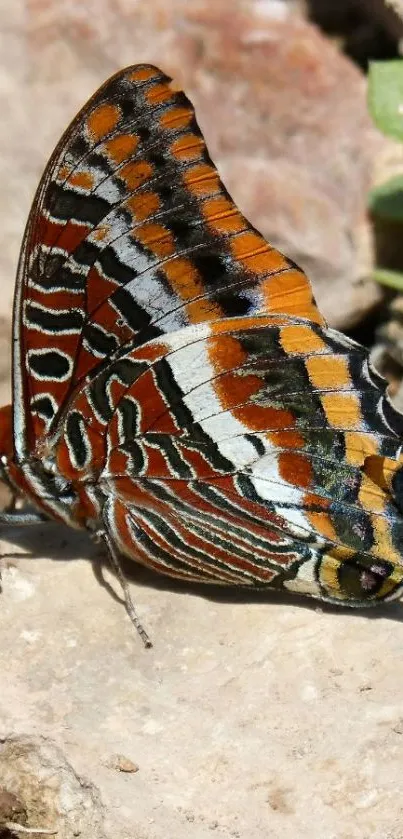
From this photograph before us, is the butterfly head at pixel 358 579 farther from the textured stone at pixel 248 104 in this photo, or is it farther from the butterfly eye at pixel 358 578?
the textured stone at pixel 248 104

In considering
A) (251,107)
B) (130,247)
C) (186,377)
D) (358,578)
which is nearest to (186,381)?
(186,377)

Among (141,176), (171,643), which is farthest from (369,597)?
(141,176)

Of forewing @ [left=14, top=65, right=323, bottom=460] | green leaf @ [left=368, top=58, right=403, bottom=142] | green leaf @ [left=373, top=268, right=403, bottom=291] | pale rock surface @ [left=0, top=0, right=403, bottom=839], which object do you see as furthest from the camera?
green leaf @ [left=373, top=268, right=403, bottom=291]

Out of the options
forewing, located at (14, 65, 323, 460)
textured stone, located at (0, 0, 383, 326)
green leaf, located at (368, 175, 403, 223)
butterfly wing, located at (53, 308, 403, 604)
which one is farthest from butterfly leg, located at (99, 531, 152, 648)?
green leaf, located at (368, 175, 403, 223)

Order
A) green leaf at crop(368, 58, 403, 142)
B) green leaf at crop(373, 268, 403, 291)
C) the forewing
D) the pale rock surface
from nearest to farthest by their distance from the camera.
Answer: the pale rock surface → the forewing → green leaf at crop(368, 58, 403, 142) → green leaf at crop(373, 268, 403, 291)

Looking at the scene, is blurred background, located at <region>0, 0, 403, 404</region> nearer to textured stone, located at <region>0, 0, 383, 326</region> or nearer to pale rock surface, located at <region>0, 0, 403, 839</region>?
textured stone, located at <region>0, 0, 383, 326</region>

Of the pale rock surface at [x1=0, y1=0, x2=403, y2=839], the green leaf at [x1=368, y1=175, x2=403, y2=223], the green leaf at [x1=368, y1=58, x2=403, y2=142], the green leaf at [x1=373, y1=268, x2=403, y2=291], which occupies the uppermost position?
the green leaf at [x1=368, y1=58, x2=403, y2=142]

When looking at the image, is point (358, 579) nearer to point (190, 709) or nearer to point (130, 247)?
point (190, 709)
